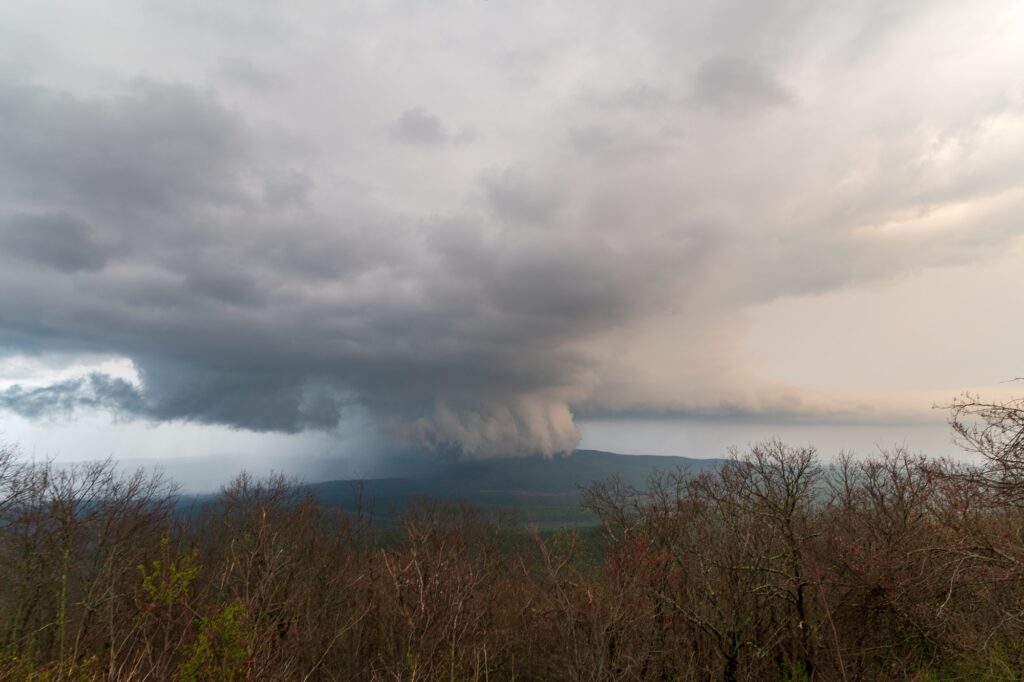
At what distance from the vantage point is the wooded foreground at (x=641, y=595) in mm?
21344

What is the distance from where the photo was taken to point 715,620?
109 ft

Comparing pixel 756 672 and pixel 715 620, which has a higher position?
pixel 715 620

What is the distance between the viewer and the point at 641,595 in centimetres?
3344

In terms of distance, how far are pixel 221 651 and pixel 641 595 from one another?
2291 cm

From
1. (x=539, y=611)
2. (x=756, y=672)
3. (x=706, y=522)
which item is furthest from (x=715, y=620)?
(x=539, y=611)

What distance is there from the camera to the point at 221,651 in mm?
21297

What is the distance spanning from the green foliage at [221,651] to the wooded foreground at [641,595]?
0.36 feet

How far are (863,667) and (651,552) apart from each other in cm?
1245

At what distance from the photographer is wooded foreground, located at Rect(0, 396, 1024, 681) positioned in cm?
2134

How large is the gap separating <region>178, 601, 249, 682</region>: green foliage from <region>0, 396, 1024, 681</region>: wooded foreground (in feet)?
0.36

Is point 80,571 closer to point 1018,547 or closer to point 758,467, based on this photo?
point 758,467

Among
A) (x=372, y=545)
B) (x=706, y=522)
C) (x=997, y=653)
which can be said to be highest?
(x=706, y=522)

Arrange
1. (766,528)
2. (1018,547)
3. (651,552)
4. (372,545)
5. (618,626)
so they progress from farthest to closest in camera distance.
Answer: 1. (372,545)
2. (651,552)
3. (766,528)
4. (618,626)
5. (1018,547)

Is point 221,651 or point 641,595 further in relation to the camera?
point 641,595
